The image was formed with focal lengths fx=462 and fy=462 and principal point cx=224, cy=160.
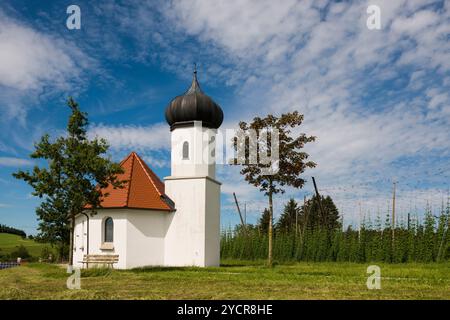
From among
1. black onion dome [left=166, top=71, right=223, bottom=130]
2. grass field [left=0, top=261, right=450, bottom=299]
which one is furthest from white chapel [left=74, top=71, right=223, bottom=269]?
grass field [left=0, top=261, right=450, bottom=299]

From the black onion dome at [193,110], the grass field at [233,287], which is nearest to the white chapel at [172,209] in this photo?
the black onion dome at [193,110]

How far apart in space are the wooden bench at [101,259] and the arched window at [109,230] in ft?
3.46

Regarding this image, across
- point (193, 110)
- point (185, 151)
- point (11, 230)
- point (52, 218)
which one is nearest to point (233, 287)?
point (52, 218)

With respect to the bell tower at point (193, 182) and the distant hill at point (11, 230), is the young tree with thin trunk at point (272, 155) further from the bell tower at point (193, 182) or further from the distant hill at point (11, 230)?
the distant hill at point (11, 230)

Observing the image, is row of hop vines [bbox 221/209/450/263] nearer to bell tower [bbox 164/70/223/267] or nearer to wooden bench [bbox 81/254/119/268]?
bell tower [bbox 164/70/223/267]

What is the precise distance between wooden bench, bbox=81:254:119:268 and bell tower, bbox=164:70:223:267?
3076mm

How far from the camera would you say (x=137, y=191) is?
2577 centimetres

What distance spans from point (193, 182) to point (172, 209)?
1.91 m

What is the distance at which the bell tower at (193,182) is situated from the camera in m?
25.6

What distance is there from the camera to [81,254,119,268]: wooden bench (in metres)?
23.9

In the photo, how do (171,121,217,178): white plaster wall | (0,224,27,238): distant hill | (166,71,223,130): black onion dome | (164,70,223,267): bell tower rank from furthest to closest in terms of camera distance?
(0,224,27,238): distant hill < (171,121,217,178): white plaster wall < (166,71,223,130): black onion dome < (164,70,223,267): bell tower

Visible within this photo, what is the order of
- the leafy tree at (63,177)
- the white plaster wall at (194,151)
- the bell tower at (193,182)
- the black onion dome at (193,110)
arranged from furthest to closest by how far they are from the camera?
the white plaster wall at (194,151), the black onion dome at (193,110), the bell tower at (193,182), the leafy tree at (63,177)
